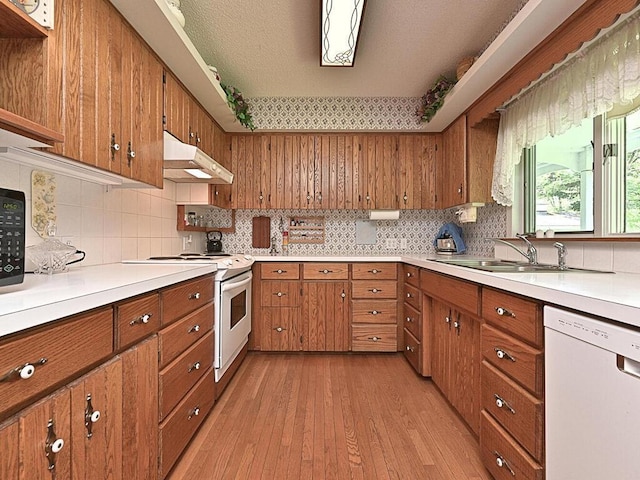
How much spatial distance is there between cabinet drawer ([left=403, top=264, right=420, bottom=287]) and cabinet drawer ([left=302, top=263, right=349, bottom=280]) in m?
0.53

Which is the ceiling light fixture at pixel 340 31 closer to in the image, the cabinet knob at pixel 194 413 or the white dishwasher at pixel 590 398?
the white dishwasher at pixel 590 398

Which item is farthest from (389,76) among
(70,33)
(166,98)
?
(70,33)

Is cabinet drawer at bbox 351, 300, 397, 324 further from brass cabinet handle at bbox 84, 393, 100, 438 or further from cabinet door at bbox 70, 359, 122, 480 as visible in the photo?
brass cabinet handle at bbox 84, 393, 100, 438

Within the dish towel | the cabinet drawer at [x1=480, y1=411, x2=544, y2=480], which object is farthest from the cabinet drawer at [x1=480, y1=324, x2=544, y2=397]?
the dish towel

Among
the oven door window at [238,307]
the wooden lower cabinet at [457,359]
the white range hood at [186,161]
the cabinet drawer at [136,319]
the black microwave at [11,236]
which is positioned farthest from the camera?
the oven door window at [238,307]

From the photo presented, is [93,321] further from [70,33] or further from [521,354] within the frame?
[521,354]

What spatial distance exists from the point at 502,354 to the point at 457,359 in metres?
0.74

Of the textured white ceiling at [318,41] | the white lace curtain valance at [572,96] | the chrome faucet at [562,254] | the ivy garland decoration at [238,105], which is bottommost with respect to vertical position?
the chrome faucet at [562,254]

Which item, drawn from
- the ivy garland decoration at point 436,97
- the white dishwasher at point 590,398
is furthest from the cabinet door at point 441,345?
the ivy garland decoration at point 436,97

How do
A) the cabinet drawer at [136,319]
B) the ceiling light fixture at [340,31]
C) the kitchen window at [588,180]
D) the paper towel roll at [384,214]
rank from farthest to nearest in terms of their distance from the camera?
the paper towel roll at [384,214] → the ceiling light fixture at [340,31] → the kitchen window at [588,180] → the cabinet drawer at [136,319]

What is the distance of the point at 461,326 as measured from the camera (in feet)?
6.70

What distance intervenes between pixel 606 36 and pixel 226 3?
2.08m

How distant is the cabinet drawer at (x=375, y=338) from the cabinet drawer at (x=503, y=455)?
5.15 ft

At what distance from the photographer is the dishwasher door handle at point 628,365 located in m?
0.81
